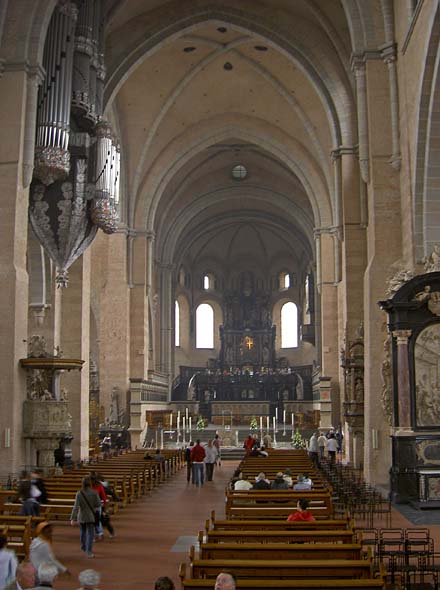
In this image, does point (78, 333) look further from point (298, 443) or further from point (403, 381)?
point (403, 381)

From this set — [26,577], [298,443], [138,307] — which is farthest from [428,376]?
[138,307]

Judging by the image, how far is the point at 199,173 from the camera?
47375mm

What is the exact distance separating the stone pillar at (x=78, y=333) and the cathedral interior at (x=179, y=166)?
0.24ft

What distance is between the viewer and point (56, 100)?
20.9 meters

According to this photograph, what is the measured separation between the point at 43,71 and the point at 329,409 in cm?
2092

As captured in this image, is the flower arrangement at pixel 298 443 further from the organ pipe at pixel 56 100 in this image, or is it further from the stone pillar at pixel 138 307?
the organ pipe at pixel 56 100

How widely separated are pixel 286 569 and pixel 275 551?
82cm

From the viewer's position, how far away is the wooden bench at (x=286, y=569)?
655 centimetres

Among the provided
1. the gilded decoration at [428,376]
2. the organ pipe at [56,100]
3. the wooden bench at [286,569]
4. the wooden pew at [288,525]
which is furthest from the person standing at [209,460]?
the wooden bench at [286,569]

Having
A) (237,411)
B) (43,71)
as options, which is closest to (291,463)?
(43,71)

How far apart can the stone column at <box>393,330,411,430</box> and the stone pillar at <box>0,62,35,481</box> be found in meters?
9.20

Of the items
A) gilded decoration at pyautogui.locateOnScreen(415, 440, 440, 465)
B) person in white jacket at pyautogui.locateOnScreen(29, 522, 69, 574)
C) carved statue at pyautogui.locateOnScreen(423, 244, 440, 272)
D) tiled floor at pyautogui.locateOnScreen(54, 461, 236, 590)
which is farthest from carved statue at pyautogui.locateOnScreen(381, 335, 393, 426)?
person in white jacket at pyautogui.locateOnScreen(29, 522, 69, 574)

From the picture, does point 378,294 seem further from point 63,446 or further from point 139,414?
point 139,414

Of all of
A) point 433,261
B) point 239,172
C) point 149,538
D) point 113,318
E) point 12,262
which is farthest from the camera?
point 239,172
